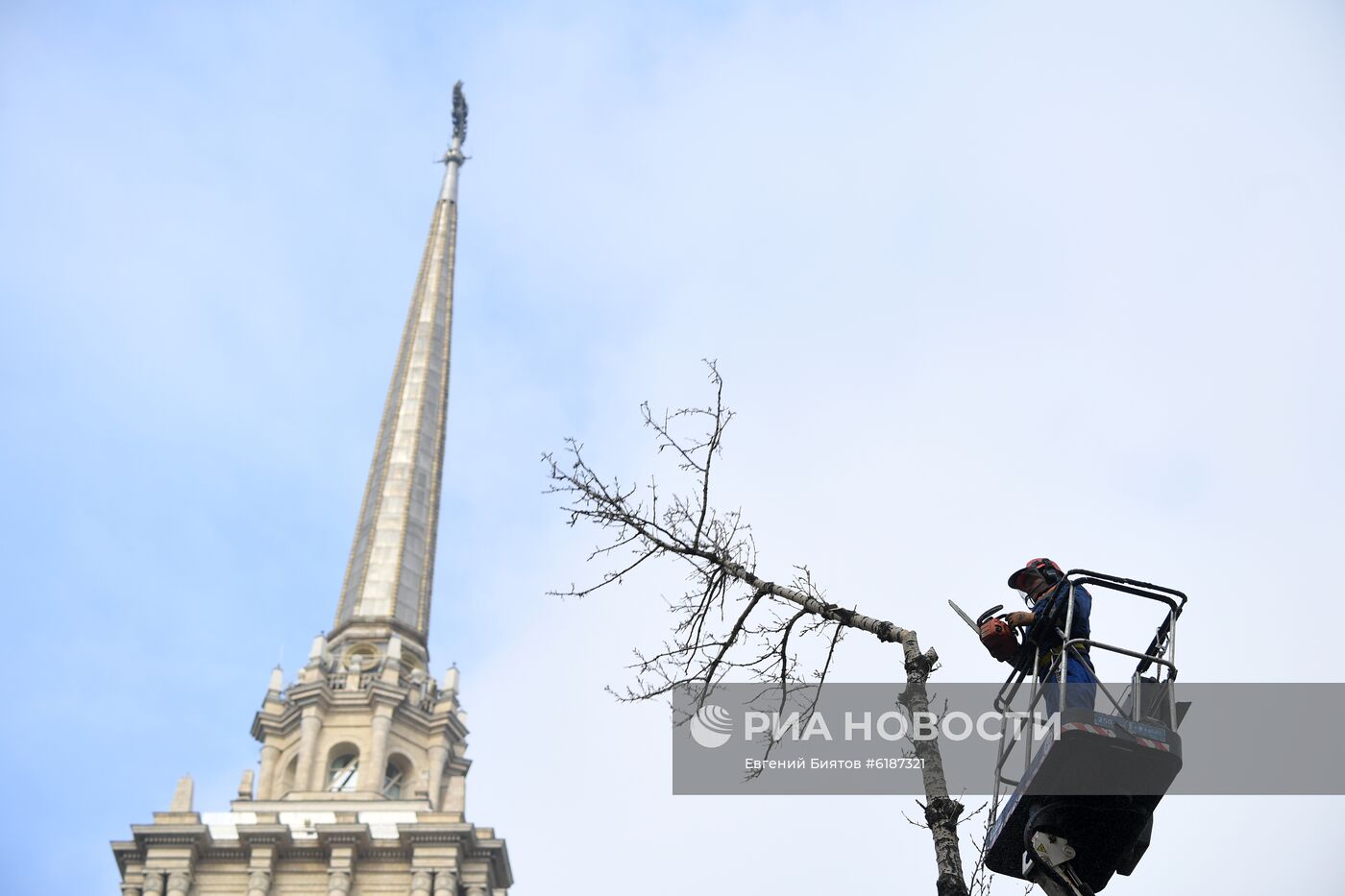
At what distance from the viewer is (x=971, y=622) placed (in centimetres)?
1272

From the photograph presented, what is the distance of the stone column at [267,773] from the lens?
62.3 meters

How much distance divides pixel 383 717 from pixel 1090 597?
53.4 m

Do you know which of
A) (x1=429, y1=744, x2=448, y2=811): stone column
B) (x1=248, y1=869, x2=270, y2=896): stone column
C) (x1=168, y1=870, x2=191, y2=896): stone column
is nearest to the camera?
(x1=248, y1=869, x2=270, y2=896): stone column

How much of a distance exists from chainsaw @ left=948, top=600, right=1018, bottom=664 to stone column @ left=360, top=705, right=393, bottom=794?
50.7 m

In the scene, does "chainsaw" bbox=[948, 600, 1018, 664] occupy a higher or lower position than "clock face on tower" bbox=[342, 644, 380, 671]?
lower

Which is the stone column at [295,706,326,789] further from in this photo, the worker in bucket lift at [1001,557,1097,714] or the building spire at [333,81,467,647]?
the worker in bucket lift at [1001,557,1097,714]

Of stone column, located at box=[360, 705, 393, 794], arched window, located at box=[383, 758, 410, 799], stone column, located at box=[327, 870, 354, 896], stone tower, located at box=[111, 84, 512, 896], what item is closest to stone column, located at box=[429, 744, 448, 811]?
stone tower, located at box=[111, 84, 512, 896]

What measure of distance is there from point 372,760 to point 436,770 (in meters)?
2.43

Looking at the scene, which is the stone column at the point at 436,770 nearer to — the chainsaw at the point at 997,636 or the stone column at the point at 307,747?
the stone column at the point at 307,747

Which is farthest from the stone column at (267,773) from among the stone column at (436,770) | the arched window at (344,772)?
the stone column at (436,770)

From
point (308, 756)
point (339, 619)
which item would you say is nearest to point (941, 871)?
point (308, 756)

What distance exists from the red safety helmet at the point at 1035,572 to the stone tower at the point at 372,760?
44849 millimetres

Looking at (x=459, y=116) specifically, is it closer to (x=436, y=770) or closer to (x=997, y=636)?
(x=436, y=770)

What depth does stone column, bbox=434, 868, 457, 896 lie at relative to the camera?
55094mm
